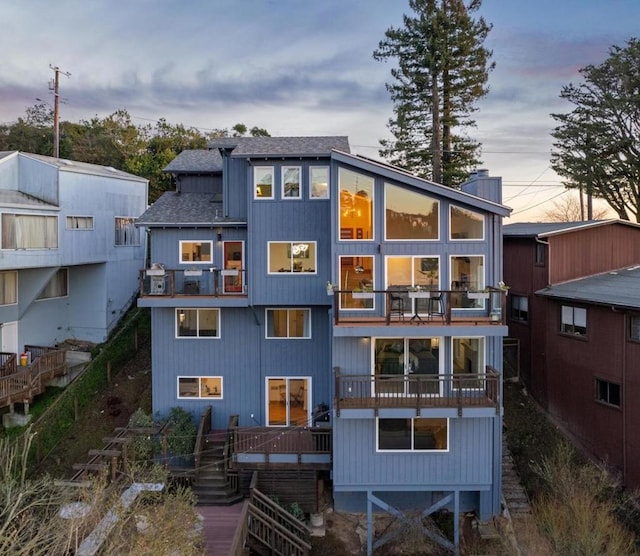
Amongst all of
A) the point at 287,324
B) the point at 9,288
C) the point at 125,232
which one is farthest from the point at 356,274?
the point at 9,288

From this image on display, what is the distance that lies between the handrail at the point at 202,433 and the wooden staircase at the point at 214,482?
21 cm

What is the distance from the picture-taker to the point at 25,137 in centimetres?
3806

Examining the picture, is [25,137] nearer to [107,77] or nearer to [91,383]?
[107,77]

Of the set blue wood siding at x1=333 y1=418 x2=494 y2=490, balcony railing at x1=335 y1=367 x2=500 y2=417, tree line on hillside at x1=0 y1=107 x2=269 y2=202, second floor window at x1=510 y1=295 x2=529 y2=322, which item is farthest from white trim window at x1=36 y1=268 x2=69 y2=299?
second floor window at x1=510 y1=295 x2=529 y2=322

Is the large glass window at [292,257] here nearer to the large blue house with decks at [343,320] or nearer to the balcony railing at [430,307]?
the large blue house with decks at [343,320]

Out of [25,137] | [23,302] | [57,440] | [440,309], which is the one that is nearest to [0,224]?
[23,302]

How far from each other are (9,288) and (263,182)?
40.8ft

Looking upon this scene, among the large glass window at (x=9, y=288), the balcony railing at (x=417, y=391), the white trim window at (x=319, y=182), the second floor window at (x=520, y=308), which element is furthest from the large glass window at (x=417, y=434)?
the large glass window at (x=9, y=288)

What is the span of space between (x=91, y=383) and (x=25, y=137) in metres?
29.0

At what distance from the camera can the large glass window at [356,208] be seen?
13.7m

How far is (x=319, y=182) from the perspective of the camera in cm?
1509

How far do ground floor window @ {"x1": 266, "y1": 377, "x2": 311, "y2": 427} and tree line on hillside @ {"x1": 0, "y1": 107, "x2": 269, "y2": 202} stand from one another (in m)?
19.1

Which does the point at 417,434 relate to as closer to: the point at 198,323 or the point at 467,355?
the point at 467,355

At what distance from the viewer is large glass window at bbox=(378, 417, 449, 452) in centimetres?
1314
